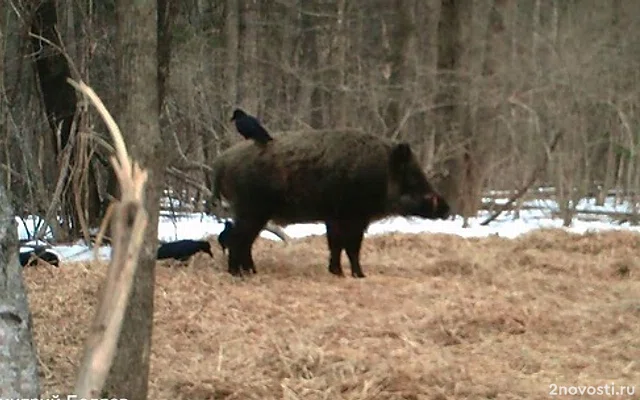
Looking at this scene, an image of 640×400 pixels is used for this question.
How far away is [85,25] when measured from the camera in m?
10.3

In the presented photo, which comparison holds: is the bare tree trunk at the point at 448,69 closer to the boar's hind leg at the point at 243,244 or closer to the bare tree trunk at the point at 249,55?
the bare tree trunk at the point at 249,55

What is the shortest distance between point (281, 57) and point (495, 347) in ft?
53.7

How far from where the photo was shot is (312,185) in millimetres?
8984

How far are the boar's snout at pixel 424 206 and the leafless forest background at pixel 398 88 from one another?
3510 mm

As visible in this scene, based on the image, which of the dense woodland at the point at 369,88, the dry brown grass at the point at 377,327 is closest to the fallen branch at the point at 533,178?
the dense woodland at the point at 369,88

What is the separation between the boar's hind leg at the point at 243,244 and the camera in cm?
887

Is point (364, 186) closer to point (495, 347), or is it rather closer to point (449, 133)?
point (495, 347)

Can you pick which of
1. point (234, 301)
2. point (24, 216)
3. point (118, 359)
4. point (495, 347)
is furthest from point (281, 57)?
point (118, 359)

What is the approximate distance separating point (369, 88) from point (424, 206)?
963 cm

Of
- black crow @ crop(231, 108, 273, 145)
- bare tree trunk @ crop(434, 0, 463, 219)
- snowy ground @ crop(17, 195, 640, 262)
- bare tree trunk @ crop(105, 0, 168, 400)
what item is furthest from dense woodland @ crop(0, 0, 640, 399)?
bare tree trunk @ crop(105, 0, 168, 400)

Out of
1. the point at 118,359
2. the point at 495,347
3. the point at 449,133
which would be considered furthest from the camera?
the point at 449,133

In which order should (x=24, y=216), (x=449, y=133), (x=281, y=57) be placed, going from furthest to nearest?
(x=281, y=57) → (x=449, y=133) → (x=24, y=216)

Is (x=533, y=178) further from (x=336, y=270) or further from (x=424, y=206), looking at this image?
(x=336, y=270)

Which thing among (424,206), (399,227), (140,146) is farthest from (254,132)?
(399,227)
